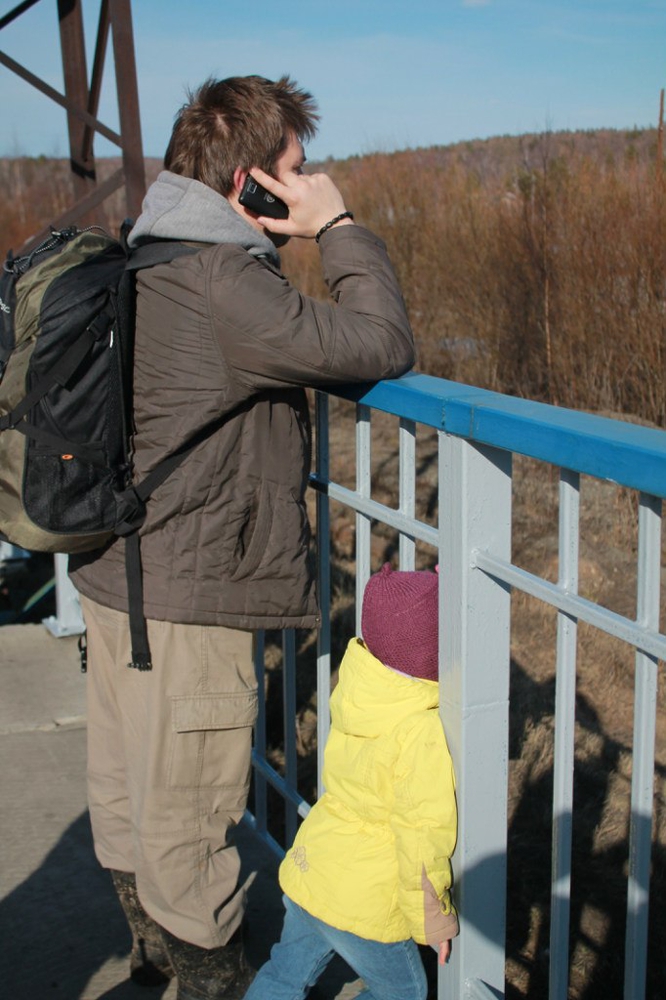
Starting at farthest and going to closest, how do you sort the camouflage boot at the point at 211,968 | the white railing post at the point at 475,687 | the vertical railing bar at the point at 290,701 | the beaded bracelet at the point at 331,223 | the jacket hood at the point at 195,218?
the vertical railing bar at the point at 290,701, the camouflage boot at the point at 211,968, the beaded bracelet at the point at 331,223, the jacket hood at the point at 195,218, the white railing post at the point at 475,687

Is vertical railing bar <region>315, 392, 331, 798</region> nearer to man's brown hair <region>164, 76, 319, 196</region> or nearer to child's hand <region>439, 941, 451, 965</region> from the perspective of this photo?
man's brown hair <region>164, 76, 319, 196</region>

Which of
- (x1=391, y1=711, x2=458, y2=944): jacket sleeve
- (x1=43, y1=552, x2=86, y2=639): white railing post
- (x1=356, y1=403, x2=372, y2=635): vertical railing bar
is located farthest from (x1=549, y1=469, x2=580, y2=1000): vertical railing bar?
(x1=43, y1=552, x2=86, y2=639): white railing post

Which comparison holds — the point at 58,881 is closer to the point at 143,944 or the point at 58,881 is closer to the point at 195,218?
the point at 143,944

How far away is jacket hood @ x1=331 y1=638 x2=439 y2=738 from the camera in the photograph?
1.75 m

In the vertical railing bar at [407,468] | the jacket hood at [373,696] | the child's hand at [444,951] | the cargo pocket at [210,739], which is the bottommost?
the child's hand at [444,951]

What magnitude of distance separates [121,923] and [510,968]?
931 mm

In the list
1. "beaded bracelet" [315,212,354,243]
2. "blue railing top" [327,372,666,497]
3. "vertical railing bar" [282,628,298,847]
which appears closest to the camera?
"blue railing top" [327,372,666,497]

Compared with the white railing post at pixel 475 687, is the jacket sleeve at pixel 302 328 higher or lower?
higher

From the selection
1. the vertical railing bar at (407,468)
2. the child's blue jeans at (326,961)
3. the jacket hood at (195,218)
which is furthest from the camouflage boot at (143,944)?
the jacket hood at (195,218)

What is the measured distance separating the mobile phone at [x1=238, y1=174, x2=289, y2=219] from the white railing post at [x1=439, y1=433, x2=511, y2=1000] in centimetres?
56

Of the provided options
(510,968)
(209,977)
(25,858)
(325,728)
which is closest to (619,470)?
(325,728)

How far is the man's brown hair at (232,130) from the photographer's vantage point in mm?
1904

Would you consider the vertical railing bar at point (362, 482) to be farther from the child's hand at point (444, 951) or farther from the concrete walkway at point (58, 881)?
the concrete walkway at point (58, 881)

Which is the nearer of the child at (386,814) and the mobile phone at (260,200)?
the child at (386,814)
